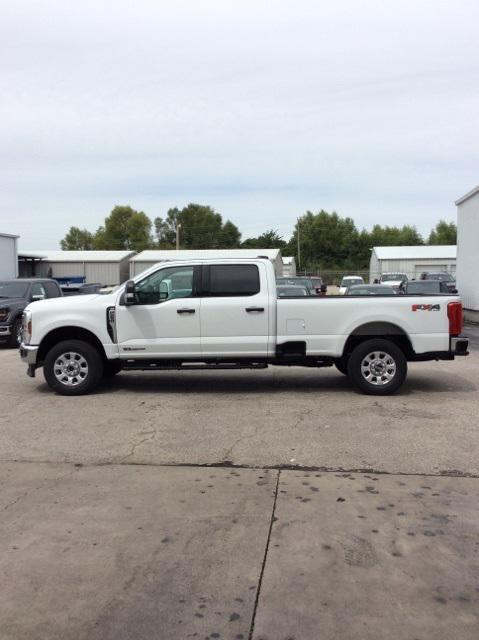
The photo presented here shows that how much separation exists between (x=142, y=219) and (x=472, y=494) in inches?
3659

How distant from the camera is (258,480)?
5430mm

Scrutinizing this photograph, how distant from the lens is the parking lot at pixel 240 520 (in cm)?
331

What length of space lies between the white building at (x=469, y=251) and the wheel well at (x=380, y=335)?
16.4m

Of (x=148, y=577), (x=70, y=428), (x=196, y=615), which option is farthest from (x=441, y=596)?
(x=70, y=428)

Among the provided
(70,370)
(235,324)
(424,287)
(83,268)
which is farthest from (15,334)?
(83,268)

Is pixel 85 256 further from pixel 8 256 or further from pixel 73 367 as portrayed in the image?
pixel 73 367

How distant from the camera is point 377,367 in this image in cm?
888

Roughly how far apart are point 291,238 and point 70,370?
92.1 metres

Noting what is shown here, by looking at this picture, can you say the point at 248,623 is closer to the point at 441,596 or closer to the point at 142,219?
the point at 441,596

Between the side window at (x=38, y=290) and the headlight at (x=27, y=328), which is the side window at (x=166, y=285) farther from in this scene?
the side window at (x=38, y=290)

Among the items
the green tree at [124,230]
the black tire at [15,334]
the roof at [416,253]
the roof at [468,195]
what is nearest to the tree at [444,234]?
the roof at [416,253]

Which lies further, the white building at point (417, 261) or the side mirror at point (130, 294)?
the white building at point (417, 261)

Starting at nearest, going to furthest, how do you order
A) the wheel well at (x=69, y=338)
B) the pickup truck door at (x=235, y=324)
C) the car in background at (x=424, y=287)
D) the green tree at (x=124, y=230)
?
the pickup truck door at (x=235, y=324) < the wheel well at (x=69, y=338) < the car in background at (x=424, y=287) < the green tree at (x=124, y=230)

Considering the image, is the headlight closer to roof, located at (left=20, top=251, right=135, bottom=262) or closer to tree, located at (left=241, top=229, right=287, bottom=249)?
roof, located at (left=20, top=251, right=135, bottom=262)
